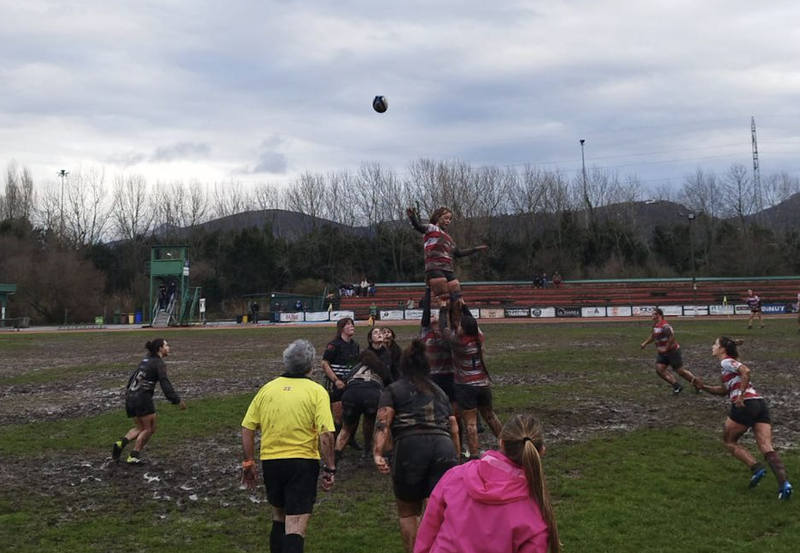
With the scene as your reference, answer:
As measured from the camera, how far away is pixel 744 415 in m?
8.71

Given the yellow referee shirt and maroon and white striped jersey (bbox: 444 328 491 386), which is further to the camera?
maroon and white striped jersey (bbox: 444 328 491 386)

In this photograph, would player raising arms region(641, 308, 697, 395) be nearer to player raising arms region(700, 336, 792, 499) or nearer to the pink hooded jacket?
player raising arms region(700, 336, 792, 499)

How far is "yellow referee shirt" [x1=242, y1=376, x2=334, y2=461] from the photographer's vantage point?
19.5 feet

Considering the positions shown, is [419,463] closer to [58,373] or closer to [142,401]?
[142,401]

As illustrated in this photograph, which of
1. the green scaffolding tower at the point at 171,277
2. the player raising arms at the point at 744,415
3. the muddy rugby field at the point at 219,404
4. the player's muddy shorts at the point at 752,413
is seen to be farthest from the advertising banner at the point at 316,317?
the player's muddy shorts at the point at 752,413

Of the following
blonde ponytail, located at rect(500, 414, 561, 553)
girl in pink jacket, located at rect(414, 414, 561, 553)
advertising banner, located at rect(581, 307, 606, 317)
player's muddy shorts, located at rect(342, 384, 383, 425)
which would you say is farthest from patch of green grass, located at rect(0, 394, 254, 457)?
advertising banner, located at rect(581, 307, 606, 317)

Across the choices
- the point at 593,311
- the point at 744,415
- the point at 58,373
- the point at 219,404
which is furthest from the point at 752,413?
the point at 593,311

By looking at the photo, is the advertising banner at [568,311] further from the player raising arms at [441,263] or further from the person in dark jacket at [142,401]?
the person in dark jacket at [142,401]

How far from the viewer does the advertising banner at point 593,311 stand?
49.4 meters

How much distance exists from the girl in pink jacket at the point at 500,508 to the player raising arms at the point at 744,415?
6002 millimetres

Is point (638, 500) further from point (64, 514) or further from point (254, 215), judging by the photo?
point (254, 215)

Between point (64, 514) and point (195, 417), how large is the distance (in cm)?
579

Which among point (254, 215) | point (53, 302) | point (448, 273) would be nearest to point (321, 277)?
point (254, 215)

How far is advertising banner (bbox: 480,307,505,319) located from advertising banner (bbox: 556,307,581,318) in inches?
157
